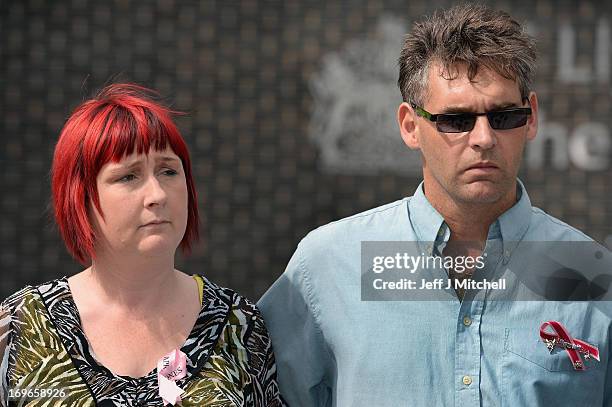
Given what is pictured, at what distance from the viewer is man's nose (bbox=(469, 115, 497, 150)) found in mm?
2842

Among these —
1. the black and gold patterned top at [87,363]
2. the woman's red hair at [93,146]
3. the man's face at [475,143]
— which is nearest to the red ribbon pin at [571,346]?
the man's face at [475,143]

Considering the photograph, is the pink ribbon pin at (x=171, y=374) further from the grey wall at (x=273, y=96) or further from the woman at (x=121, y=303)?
the grey wall at (x=273, y=96)

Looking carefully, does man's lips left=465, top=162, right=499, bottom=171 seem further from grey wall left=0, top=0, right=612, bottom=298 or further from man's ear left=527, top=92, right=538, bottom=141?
grey wall left=0, top=0, right=612, bottom=298

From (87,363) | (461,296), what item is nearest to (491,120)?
(461,296)

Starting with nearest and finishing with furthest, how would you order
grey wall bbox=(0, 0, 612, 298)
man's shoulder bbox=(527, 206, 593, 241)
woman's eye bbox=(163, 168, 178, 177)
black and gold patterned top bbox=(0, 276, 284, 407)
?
black and gold patterned top bbox=(0, 276, 284, 407), woman's eye bbox=(163, 168, 178, 177), man's shoulder bbox=(527, 206, 593, 241), grey wall bbox=(0, 0, 612, 298)

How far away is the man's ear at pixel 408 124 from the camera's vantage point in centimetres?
306

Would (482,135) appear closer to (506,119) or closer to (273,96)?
(506,119)

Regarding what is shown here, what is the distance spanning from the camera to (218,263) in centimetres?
590

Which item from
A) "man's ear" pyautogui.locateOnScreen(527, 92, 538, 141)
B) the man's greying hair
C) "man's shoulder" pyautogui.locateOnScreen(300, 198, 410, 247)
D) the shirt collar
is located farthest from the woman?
"man's ear" pyautogui.locateOnScreen(527, 92, 538, 141)

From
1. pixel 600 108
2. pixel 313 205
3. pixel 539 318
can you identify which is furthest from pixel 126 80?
pixel 539 318

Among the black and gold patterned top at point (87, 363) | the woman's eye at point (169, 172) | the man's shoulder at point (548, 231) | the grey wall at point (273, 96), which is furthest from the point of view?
the grey wall at point (273, 96)

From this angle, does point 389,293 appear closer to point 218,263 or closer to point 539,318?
point 539,318

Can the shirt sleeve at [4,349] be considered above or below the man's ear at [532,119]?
below

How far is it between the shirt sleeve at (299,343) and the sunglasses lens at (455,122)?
549 mm
